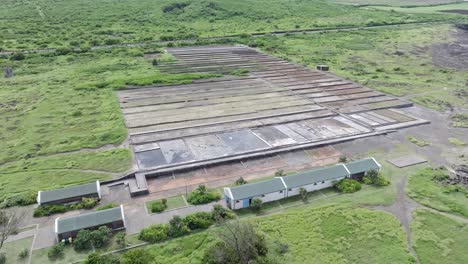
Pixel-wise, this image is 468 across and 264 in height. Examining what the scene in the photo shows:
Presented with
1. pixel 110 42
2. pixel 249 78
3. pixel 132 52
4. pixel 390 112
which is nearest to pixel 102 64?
pixel 132 52

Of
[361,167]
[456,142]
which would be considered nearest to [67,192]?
[361,167]

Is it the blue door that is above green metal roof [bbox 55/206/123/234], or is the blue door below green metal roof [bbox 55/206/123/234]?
below

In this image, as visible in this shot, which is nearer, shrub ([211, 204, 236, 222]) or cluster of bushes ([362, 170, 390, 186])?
shrub ([211, 204, 236, 222])

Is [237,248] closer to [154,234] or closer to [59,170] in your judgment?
[154,234]

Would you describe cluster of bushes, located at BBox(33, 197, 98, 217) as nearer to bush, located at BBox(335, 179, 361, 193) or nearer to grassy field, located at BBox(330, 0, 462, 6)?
bush, located at BBox(335, 179, 361, 193)

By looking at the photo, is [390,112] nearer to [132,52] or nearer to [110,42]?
[132,52]

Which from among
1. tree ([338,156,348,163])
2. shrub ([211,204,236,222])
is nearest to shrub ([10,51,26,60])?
shrub ([211,204,236,222])

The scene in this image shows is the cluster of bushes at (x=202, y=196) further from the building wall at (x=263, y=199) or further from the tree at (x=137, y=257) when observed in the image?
the tree at (x=137, y=257)
